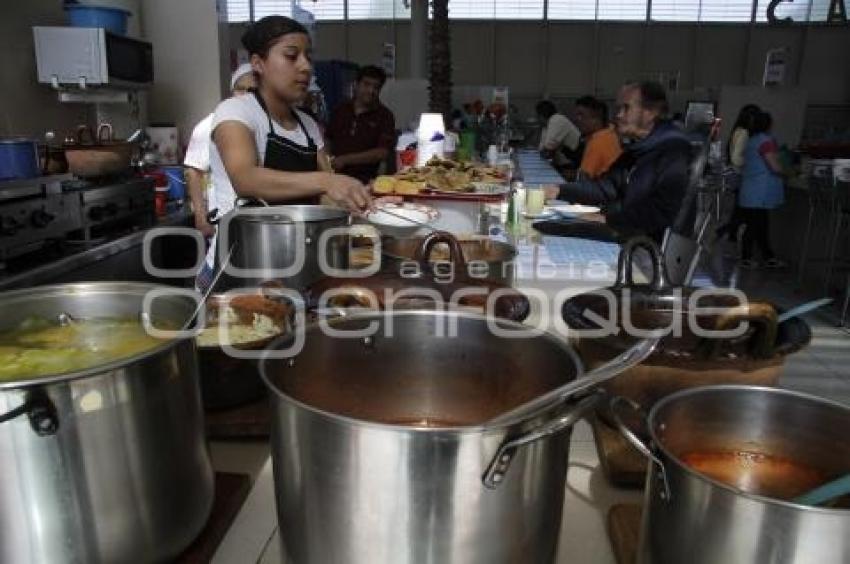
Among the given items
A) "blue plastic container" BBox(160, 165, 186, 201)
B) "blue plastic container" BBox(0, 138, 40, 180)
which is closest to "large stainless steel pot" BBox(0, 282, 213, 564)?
"blue plastic container" BBox(0, 138, 40, 180)

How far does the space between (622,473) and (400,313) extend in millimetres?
423

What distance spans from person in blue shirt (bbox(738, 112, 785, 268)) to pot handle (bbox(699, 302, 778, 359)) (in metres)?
7.01

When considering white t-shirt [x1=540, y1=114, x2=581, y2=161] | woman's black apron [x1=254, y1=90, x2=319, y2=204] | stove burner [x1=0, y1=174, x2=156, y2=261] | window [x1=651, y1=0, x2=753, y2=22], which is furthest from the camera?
window [x1=651, y1=0, x2=753, y2=22]

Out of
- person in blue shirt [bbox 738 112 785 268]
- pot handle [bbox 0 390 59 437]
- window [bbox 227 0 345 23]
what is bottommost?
person in blue shirt [bbox 738 112 785 268]

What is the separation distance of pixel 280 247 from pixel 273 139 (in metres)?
0.73

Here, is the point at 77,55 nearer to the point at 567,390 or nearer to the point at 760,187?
the point at 567,390

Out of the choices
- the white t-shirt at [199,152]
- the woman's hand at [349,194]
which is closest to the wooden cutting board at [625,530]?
the woman's hand at [349,194]

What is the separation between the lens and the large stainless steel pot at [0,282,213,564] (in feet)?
1.96

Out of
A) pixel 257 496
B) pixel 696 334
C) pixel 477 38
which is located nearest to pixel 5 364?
pixel 257 496

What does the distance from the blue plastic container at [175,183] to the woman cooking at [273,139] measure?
10.7 ft

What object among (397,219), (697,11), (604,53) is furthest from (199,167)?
(697,11)

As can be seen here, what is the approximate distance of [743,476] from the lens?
2.60 feet

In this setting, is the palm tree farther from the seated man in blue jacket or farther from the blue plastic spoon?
the blue plastic spoon

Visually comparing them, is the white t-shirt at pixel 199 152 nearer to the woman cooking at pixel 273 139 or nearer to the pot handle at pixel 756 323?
the woman cooking at pixel 273 139
